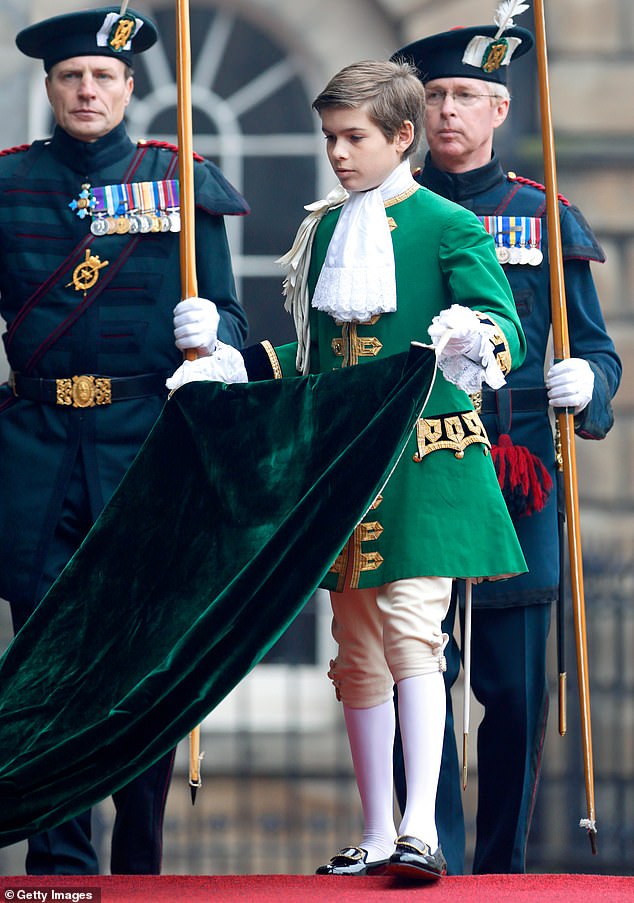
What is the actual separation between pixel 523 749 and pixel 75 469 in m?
1.36

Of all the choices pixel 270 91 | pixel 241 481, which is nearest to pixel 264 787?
pixel 270 91

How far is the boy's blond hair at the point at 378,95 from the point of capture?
4.71 m

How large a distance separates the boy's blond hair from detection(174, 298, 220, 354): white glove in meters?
0.62

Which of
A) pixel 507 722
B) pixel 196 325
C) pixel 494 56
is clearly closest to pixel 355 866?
pixel 507 722

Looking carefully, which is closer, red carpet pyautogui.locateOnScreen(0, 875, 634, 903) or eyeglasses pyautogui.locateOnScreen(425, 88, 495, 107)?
red carpet pyautogui.locateOnScreen(0, 875, 634, 903)

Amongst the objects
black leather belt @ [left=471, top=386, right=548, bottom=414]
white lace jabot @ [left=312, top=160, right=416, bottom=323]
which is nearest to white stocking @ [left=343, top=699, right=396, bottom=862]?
white lace jabot @ [left=312, top=160, right=416, bottom=323]

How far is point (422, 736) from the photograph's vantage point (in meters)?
4.56

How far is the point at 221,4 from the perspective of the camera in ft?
29.0

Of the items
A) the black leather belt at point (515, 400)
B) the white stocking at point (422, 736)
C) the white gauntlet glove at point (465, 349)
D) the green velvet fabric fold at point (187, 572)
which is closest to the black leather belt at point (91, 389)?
the green velvet fabric fold at point (187, 572)

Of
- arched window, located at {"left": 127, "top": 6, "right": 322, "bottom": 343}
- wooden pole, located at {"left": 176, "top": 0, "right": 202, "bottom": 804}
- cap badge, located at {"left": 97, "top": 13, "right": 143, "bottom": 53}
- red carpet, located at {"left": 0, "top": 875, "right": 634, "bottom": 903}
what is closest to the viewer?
red carpet, located at {"left": 0, "top": 875, "right": 634, "bottom": 903}

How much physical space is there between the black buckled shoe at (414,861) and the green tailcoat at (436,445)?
0.59 meters

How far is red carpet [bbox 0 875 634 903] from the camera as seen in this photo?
170 inches

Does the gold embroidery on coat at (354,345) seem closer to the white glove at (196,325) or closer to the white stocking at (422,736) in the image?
the white glove at (196,325)

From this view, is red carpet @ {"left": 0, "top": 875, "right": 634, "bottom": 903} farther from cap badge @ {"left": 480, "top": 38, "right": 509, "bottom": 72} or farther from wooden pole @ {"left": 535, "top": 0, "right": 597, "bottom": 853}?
cap badge @ {"left": 480, "top": 38, "right": 509, "bottom": 72}
